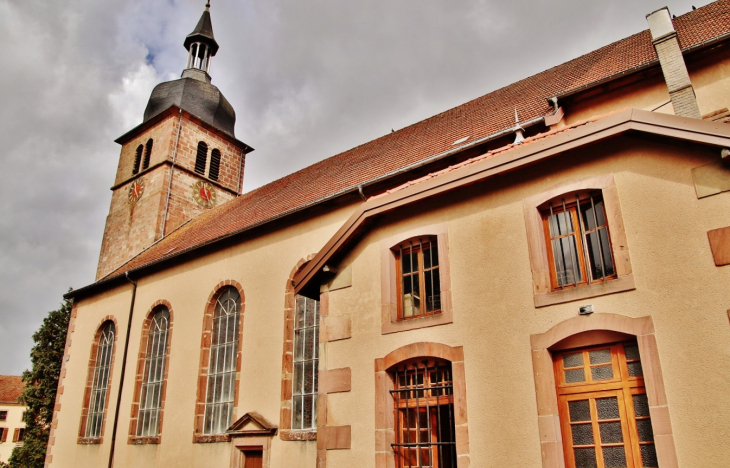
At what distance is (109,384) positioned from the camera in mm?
16719

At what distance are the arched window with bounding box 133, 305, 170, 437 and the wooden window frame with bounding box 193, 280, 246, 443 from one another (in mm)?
1506

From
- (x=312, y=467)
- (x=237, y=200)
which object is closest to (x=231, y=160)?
(x=237, y=200)

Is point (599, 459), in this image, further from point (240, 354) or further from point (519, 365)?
point (240, 354)

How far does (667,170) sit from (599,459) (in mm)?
2917

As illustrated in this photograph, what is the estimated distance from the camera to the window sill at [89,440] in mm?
16016

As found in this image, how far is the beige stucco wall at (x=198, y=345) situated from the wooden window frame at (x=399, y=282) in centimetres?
483

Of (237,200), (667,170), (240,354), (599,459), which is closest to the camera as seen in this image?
(599,459)

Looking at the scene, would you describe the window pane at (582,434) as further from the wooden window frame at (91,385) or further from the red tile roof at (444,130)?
the wooden window frame at (91,385)

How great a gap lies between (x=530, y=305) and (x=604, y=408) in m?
1.23

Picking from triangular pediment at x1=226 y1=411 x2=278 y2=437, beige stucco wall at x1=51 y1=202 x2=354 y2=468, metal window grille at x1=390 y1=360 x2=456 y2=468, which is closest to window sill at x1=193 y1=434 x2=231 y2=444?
beige stucco wall at x1=51 y1=202 x2=354 y2=468

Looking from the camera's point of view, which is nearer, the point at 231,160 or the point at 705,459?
the point at 705,459

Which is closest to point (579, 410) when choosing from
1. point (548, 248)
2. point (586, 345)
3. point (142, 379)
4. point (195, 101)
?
point (586, 345)

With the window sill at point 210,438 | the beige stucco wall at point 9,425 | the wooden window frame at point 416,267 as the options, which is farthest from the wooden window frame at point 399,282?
the beige stucco wall at point 9,425

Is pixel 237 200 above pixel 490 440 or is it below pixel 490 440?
above
